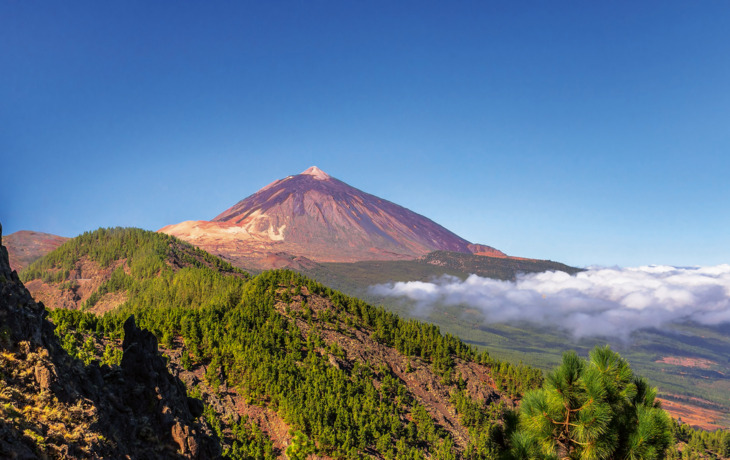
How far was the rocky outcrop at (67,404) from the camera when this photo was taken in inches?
358

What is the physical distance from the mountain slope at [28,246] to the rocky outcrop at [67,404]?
125 meters

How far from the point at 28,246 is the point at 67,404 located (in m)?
167

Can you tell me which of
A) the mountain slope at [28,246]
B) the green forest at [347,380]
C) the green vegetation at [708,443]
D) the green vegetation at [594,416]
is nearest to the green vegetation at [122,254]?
the green forest at [347,380]

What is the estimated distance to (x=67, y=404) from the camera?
34.0 ft

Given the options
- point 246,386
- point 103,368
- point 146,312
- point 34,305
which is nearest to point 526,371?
point 246,386

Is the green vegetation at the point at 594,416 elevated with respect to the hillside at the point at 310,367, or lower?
elevated

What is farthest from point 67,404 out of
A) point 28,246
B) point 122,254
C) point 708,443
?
point 28,246

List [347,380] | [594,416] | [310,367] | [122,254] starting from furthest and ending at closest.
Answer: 1. [122,254]
2. [347,380]
3. [310,367]
4. [594,416]

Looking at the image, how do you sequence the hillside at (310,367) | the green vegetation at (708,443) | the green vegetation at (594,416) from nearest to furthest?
Result: the green vegetation at (594,416), the hillside at (310,367), the green vegetation at (708,443)

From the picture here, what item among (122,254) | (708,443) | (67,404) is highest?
(67,404)

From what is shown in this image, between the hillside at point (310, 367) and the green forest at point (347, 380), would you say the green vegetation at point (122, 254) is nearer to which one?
the green forest at point (347, 380)

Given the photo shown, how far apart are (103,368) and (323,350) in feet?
106

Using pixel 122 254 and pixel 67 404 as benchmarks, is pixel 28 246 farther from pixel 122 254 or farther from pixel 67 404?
pixel 67 404

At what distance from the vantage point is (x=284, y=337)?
4588 centimetres
